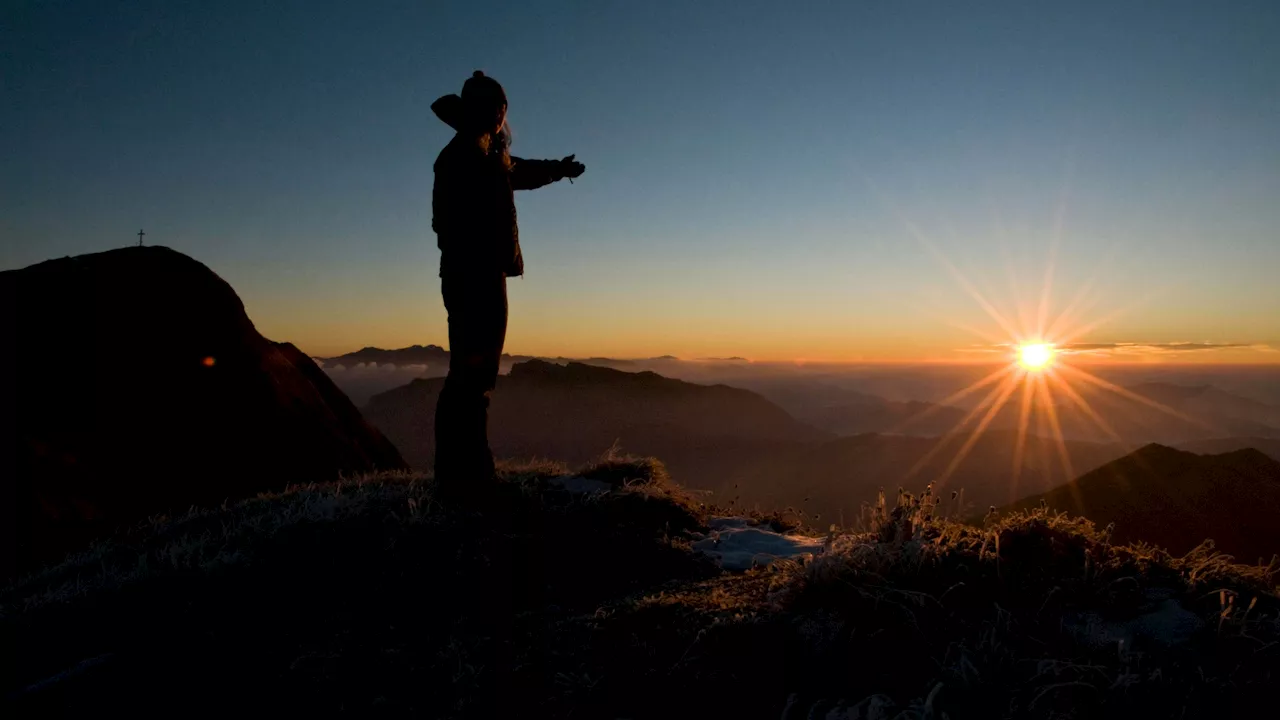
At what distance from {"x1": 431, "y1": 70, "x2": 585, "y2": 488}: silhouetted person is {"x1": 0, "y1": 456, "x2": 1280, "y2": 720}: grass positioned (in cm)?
147

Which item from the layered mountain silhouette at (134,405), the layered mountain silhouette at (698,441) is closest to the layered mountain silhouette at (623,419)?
the layered mountain silhouette at (698,441)

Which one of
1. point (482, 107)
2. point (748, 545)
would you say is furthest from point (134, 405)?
point (748, 545)

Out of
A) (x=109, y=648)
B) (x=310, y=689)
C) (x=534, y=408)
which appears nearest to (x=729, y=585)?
(x=310, y=689)

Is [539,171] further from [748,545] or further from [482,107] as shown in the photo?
[748,545]

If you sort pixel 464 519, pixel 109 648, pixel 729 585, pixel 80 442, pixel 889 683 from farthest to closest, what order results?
pixel 80 442 → pixel 464 519 → pixel 729 585 → pixel 109 648 → pixel 889 683

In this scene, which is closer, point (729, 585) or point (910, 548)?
point (910, 548)

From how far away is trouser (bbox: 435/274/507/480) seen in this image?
23.0 ft

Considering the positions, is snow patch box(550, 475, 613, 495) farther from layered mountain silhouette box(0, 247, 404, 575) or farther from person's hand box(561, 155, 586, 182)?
layered mountain silhouette box(0, 247, 404, 575)

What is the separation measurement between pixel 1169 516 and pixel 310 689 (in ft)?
40.0

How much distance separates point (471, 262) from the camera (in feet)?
22.9

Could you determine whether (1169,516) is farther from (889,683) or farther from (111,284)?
(111,284)

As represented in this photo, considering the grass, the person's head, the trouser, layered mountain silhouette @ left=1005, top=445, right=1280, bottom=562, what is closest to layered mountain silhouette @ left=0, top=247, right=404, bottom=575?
the grass

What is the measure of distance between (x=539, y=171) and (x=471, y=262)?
1875mm

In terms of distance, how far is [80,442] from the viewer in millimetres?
9094
